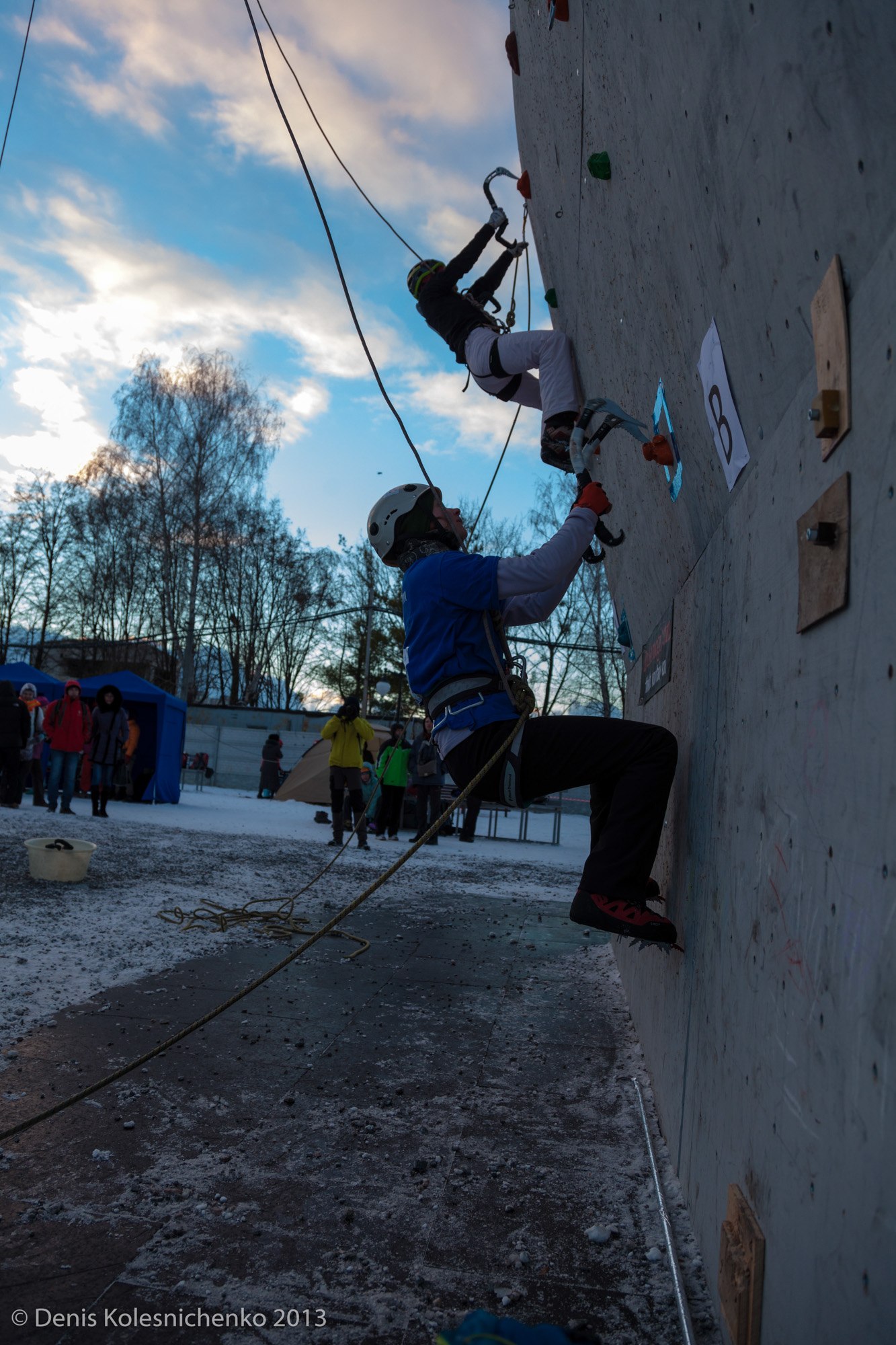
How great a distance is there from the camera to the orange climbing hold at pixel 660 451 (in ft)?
Answer: 8.46

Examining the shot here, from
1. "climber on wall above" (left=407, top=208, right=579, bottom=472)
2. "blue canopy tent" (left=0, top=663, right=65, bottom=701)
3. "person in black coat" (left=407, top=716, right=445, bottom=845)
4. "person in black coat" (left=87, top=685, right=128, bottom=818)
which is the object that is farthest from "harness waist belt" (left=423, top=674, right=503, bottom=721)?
"blue canopy tent" (left=0, top=663, right=65, bottom=701)

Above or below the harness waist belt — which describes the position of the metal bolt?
above

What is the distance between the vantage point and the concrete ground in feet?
5.72

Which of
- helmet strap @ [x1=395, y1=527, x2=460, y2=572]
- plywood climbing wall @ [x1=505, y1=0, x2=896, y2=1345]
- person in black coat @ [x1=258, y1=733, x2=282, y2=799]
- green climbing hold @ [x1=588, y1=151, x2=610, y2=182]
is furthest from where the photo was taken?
person in black coat @ [x1=258, y1=733, x2=282, y2=799]

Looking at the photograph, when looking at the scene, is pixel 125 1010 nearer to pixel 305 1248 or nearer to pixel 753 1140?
pixel 305 1248

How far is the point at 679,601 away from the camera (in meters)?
3.03

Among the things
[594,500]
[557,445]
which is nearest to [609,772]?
[594,500]

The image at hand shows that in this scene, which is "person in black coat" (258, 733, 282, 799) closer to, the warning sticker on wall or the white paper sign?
the warning sticker on wall

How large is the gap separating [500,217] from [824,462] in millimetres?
3474

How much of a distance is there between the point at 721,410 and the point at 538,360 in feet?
7.25

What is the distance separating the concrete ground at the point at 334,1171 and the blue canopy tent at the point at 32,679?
12.1 metres

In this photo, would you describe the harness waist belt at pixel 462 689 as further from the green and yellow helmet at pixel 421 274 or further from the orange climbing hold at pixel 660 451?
the green and yellow helmet at pixel 421 274

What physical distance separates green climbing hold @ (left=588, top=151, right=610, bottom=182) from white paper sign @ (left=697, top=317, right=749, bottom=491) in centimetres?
77

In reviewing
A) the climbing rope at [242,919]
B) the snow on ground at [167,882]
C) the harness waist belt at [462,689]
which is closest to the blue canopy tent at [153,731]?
the snow on ground at [167,882]
